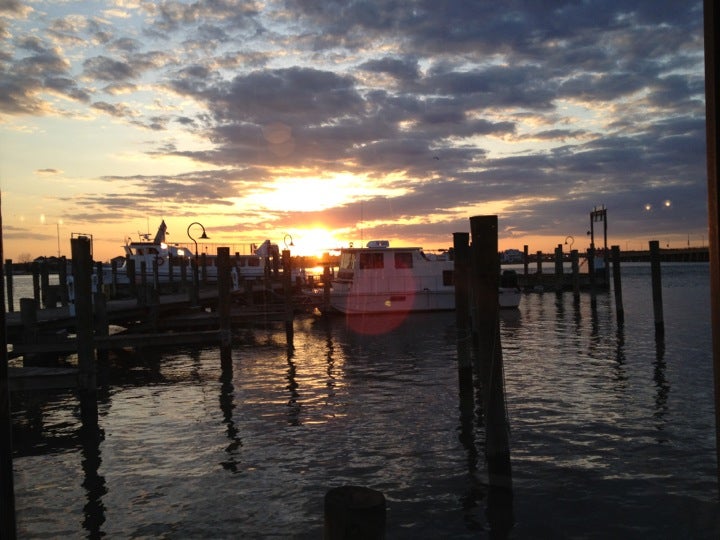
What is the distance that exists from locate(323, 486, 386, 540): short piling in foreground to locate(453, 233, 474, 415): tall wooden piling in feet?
26.8

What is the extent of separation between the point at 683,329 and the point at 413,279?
1356 centimetres

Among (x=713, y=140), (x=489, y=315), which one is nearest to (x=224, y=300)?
(x=489, y=315)

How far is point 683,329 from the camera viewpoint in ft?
72.1

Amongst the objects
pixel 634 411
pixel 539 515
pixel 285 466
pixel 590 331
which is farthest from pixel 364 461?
pixel 590 331

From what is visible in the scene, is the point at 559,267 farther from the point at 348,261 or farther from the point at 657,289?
the point at 657,289

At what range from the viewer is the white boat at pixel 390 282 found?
99.1 ft

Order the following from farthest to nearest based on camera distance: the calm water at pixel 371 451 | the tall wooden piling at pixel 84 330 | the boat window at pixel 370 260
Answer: the boat window at pixel 370 260 → the tall wooden piling at pixel 84 330 → the calm water at pixel 371 451

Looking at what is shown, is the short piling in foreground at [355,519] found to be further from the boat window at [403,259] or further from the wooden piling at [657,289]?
the boat window at [403,259]

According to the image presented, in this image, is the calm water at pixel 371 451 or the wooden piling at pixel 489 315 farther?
the wooden piling at pixel 489 315

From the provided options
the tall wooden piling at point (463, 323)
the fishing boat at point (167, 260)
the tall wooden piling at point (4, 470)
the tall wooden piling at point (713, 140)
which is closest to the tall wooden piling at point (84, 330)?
the tall wooden piling at point (463, 323)

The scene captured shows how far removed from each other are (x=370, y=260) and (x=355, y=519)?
27219 mm

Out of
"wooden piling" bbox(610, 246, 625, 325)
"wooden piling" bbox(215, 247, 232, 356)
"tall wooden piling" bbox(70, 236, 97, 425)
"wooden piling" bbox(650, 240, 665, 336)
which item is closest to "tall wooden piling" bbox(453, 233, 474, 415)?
"wooden piling" bbox(215, 247, 232, 356)

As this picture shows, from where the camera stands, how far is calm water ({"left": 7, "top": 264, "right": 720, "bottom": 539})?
633 cm

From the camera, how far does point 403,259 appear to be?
3075 cm
